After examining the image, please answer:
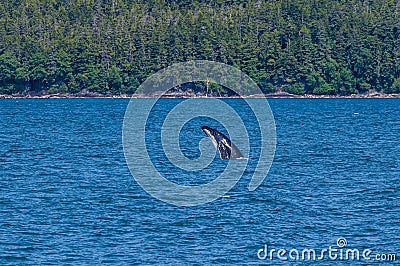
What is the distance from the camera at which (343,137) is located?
83688 mm

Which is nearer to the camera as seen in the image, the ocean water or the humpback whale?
the ocean water

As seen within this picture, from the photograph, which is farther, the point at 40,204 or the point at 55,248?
the point at 40,204

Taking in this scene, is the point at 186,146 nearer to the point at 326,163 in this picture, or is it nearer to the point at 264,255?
the point at 326,163

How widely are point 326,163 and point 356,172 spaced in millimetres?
5815

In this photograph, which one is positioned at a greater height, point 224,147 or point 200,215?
point 200,215

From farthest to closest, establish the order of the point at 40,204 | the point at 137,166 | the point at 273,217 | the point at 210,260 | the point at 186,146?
1. the point at 186,146
2. the point at 137,166
3. the point at 40,204
4. the point at 273,217
5. the point at 210,260

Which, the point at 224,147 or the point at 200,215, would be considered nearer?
the point at 200,215

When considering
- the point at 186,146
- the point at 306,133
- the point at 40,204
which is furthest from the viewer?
the point at 306,133

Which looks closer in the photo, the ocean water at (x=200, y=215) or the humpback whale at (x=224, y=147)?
the ocean water at (x=200, y=215)

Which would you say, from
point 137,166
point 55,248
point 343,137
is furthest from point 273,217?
point 343,137

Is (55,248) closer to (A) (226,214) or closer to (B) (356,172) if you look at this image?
(A) (226,214)

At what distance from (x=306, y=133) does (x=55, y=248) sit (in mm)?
61583

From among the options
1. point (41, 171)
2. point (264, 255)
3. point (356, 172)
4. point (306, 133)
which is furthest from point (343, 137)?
point (264, 255)

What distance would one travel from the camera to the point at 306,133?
89.2m
